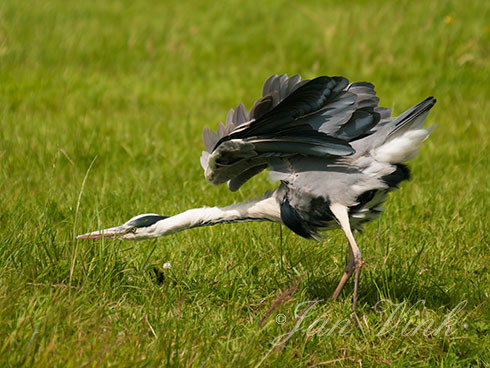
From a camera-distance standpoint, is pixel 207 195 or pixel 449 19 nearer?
pixel 207 195

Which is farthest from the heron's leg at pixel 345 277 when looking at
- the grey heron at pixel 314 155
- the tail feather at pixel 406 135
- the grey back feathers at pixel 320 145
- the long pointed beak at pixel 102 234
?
the long pointed beak at pixel 102 234

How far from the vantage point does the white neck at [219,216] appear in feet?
11.9

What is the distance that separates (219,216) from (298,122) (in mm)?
708

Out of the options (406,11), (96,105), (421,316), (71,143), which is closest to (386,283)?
(421,316)

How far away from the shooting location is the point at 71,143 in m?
5.79

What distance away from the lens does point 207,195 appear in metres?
5.02

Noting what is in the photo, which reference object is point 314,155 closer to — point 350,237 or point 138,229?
point 350,237

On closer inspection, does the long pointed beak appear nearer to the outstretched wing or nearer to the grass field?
the grass field

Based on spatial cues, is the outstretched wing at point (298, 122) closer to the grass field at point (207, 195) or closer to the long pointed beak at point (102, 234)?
the long pointed beak at point (102, 234)

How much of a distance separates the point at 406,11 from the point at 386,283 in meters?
5.93

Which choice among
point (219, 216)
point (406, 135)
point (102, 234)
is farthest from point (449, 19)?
point (102, 234)

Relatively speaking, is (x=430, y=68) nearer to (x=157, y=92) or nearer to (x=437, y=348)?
(x=157, y=92)

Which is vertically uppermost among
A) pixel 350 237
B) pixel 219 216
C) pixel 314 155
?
pixel 314 155

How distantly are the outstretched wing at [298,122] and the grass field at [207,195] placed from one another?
0.74 m
